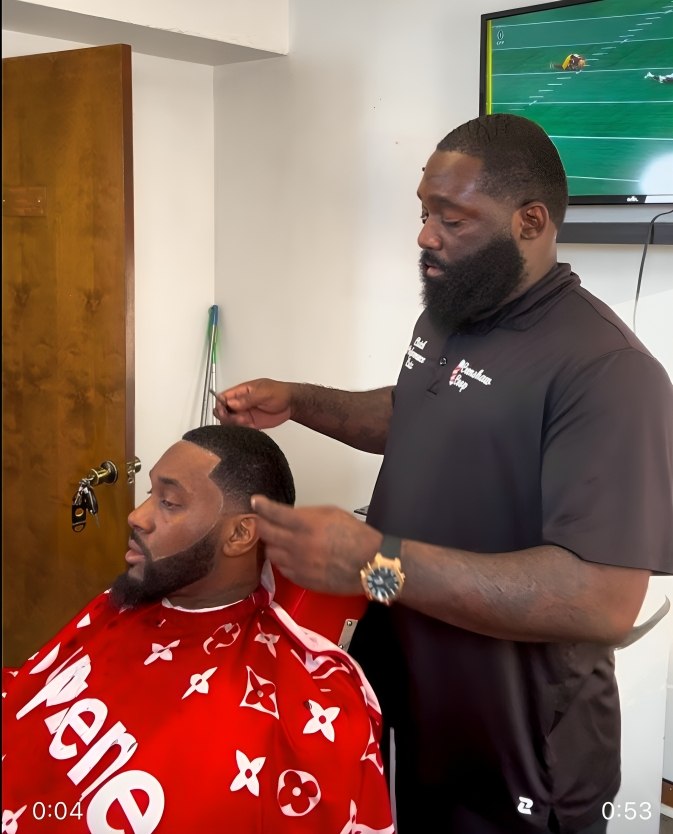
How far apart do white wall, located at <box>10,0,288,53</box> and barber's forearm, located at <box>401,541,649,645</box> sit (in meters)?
2.04

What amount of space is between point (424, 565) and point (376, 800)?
44cm

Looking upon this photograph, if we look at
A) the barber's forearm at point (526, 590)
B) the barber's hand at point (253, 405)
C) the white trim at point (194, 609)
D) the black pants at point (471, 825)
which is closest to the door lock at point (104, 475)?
the barber's hand at point (253, 405)

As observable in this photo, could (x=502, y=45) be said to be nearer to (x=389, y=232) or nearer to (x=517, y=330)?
(x=389, y=232)

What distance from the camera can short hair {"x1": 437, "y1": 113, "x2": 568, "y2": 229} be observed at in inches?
55.7

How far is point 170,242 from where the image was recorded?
3.20 metres

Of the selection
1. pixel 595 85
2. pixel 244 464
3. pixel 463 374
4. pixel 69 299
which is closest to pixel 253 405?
pixel 244 464

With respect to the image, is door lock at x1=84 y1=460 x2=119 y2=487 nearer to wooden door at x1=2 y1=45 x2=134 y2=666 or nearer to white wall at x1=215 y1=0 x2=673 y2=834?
wooden door at x1=2 y1=45 x2=134 y2=666

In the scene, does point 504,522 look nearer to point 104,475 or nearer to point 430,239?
point 430,239

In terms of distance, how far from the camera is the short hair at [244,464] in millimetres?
1550

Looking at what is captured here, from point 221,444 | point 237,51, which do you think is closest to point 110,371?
point 221,444

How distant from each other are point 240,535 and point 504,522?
48 cm
